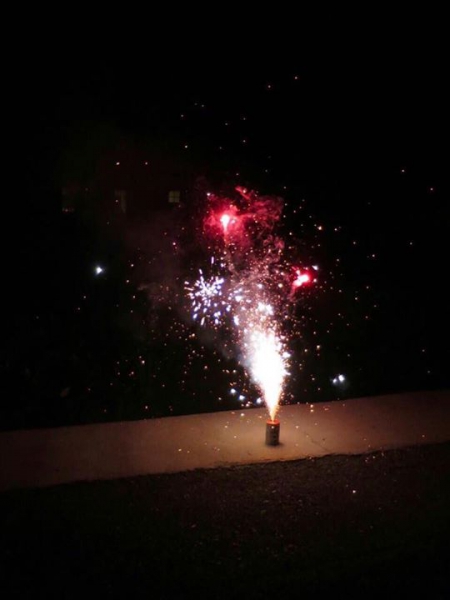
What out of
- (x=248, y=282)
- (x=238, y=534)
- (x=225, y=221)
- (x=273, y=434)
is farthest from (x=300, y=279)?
(x=238, y=534)

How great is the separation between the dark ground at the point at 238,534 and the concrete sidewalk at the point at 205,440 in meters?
0.23

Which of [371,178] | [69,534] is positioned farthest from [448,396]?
[69,534]

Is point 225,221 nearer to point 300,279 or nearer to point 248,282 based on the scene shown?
point 248,282

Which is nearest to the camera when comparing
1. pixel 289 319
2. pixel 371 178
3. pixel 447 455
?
pixel 447 455

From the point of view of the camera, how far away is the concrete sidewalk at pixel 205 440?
5547 millimetres

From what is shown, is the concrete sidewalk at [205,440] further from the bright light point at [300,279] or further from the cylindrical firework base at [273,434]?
the bright light point at [300,279]

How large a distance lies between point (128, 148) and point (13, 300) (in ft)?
8.18

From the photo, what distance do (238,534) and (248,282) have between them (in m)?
4.31

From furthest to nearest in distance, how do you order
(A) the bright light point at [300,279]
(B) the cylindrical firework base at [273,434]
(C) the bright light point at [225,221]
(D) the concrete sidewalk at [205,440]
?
1. (A) the bright light point at [300,279]
2. (C) the bright light point at [225,221]
3. (B) the cylindrical firework base at [273,434]
4. (D) the concrete sidewalk at [205,440]

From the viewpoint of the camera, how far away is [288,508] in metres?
4.87

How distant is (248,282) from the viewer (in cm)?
841

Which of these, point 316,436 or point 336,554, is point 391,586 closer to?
point 336,554

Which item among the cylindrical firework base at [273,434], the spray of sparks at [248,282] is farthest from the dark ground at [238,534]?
the spray of sparks at [248,282]

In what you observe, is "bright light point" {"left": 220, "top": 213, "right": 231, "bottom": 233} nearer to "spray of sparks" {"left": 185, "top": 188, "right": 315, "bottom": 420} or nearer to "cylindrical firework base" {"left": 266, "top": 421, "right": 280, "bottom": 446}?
"spray of sparks" {"left": 185, "top": 188, "right": 315, "bottom": 420}
